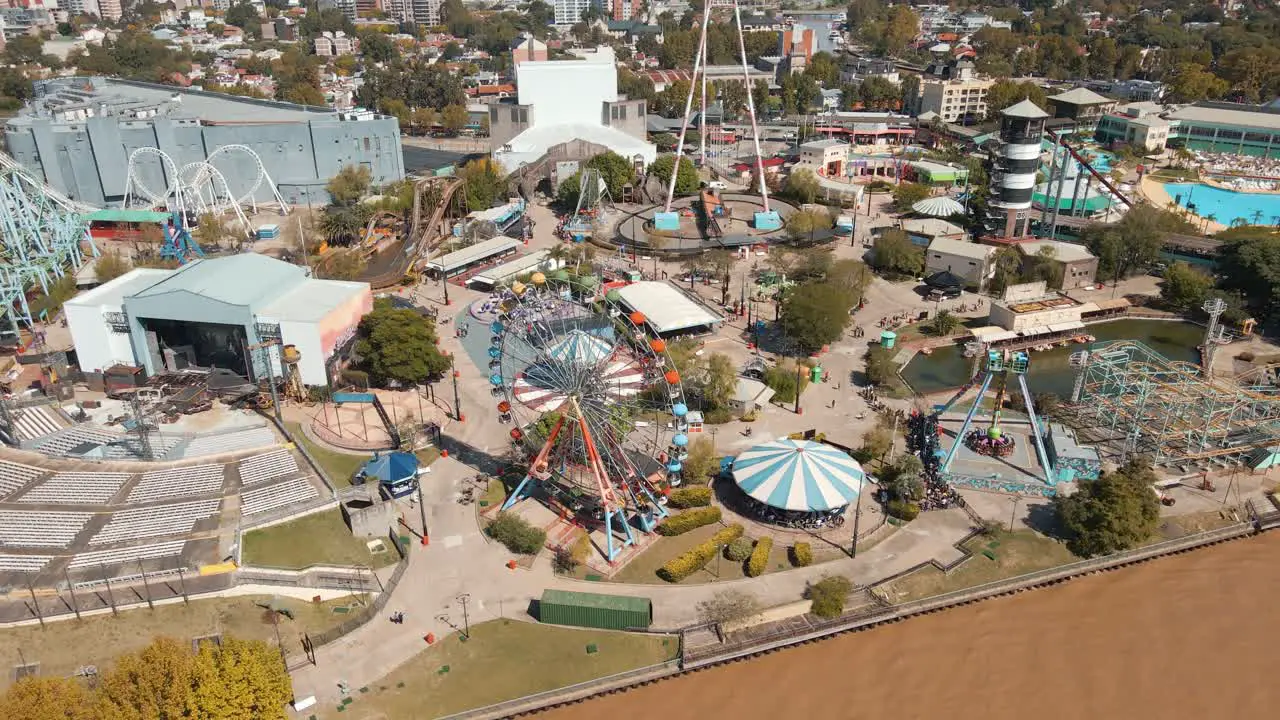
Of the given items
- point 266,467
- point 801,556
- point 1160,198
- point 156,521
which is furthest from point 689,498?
point 1160,198

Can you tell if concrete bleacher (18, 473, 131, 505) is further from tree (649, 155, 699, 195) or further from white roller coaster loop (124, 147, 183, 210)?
tree (649, 155, 699, 195)

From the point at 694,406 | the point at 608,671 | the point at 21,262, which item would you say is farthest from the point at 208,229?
the point at 608,671

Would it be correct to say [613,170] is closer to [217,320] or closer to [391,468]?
[217,320]

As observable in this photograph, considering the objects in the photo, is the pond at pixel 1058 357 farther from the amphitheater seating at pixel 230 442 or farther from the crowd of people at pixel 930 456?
the amphitheater seating at pixel 230 442

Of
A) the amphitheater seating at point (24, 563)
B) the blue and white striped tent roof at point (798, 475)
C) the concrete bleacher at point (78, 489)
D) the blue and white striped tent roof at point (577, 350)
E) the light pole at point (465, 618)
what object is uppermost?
the blue and white striped tent roof at point (577, 350)

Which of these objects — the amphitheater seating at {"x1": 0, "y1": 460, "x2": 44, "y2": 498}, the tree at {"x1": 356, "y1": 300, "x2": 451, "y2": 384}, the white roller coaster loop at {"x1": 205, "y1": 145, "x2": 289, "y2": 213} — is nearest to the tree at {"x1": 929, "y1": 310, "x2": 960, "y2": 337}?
the tree at {"x1": 356, "y1": 300, "x2": 451, "y2": 384}

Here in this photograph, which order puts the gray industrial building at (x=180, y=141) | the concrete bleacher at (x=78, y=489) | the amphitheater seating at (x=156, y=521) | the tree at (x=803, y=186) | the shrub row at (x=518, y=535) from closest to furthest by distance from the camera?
the shrub row at (x=518, y=535), the amphitheater seating at (x=156, y=521), the concrete bleacher at (x=78, y=489), the gray industrial building at (x=180, y=141), the tree at (x=803, y=186)

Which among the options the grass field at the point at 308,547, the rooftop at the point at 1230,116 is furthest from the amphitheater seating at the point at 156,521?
the rooftop at the point at 1230,116
